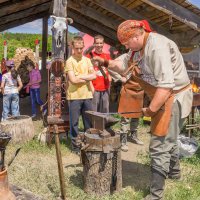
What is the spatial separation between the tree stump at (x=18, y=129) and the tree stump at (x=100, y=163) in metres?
2.53

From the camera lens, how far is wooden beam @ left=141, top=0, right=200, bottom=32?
6.71 meters

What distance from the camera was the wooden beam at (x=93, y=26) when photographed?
10844mm

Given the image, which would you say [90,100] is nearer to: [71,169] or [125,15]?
[71,169]

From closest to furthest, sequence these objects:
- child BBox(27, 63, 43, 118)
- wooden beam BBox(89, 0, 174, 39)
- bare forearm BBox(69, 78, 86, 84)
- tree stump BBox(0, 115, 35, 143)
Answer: bare forearm BBox(69, 78, 86, 84)
tree stump BBox(0, 115, 35, 143)
wooden beam BBox(89, 0, 174, 39)
child BBox(27, 63, 43, 118)

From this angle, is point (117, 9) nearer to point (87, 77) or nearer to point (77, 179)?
point (87, 77)

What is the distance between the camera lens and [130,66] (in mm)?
4156

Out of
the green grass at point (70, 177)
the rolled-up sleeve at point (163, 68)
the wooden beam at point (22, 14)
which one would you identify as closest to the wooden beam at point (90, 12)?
the wooden beam at point (22, 14)

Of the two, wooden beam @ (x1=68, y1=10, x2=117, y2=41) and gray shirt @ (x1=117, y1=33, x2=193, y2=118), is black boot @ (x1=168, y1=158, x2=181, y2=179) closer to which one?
gray shirt @ (x1=117, y1=33, x2=193, y2=118)

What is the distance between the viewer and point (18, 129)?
21.2 ft

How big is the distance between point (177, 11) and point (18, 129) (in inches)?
158

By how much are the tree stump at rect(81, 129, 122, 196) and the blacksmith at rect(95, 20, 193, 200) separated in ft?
1.67

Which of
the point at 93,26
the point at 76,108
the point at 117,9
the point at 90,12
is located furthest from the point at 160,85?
the point at 93,26

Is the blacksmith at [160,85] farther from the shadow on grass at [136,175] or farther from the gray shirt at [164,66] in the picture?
the shadow on grass at [136,175]

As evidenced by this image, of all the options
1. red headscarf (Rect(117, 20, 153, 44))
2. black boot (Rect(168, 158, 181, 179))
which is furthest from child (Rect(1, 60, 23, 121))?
red headscarf (Rect(117, 20, 153, 44))
